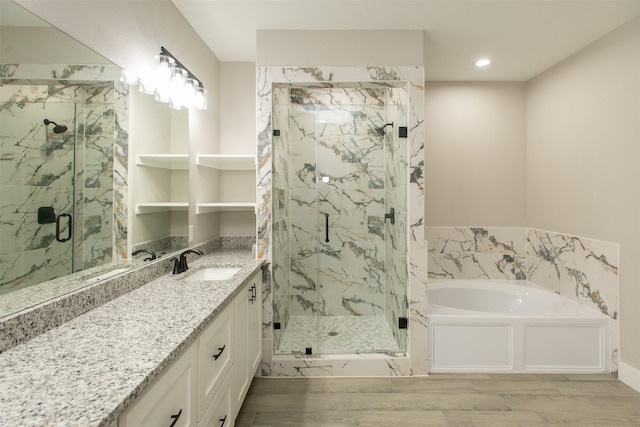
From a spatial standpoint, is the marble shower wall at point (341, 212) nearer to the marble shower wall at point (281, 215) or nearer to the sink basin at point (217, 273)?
the marble shower wall at point (281, 215)

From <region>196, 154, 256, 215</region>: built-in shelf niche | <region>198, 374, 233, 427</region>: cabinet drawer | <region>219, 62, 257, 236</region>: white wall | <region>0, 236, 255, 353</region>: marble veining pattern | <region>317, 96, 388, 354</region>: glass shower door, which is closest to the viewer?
<region>0, 236, 255, 353</region>: marble veining pattern

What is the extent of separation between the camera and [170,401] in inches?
40.6

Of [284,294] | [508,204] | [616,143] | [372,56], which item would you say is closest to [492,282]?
[508,204]

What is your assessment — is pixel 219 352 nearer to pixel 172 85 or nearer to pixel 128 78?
pixel 128 78

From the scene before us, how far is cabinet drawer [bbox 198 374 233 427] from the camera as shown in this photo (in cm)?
133

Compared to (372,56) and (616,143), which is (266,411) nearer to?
(372,56)

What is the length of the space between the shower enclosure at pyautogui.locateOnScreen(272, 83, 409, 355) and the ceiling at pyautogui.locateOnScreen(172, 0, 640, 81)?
48cm

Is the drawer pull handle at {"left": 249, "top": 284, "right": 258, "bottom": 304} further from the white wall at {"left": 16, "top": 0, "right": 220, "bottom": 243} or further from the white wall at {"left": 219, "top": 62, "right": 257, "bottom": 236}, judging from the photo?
the white wall at {"left": 219, "top": 62, "right": 257, "bottom": 236}

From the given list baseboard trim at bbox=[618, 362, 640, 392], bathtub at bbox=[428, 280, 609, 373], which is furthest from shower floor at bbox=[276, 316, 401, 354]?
baseboard trim at bbox=[618, 362, 640, 392]

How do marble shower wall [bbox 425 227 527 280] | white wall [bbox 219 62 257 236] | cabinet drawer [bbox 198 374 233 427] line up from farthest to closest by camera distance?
marble shower wall [bbox 425 227 527 280] < white wall [bbox 219 62 257 236] < cabinet drawer [bbox 198 374 233 427]

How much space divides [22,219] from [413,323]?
241 cm

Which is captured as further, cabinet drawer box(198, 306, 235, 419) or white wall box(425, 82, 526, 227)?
white wall box(425, 82, 526, 227)

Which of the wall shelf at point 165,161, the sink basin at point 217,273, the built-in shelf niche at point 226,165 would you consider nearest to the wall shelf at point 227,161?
the built-in shelf niche at point 226,165

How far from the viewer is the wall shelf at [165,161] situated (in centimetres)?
187
